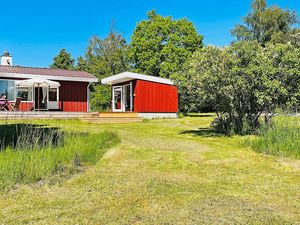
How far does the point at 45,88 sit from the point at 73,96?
5.98 feet

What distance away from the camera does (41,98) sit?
67.2ft

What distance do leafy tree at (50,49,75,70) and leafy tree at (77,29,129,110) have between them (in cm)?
136

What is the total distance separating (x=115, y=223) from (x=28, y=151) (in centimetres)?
293

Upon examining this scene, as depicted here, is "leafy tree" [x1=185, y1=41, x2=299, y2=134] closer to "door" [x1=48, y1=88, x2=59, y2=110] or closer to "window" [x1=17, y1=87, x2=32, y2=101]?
"door" [x1=48, y1=88, x2=59, y2=110]

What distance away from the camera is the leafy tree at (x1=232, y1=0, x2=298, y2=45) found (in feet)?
116

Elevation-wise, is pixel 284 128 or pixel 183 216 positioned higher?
pixel 284 128

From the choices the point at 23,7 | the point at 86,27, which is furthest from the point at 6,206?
the point at 86,27

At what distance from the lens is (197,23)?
3303 cm

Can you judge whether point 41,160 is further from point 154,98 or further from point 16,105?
point 154,98

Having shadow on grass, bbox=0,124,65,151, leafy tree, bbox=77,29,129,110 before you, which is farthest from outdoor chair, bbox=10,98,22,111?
leafy tree, bbox=77,29,129,110

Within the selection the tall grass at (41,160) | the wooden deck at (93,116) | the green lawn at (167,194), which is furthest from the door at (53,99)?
the green lawn at (167,194)

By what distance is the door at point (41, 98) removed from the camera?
2028 centimetres

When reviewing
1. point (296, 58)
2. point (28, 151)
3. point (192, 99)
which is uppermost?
point (296, 58)

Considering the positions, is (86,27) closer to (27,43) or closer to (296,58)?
(27,43)
